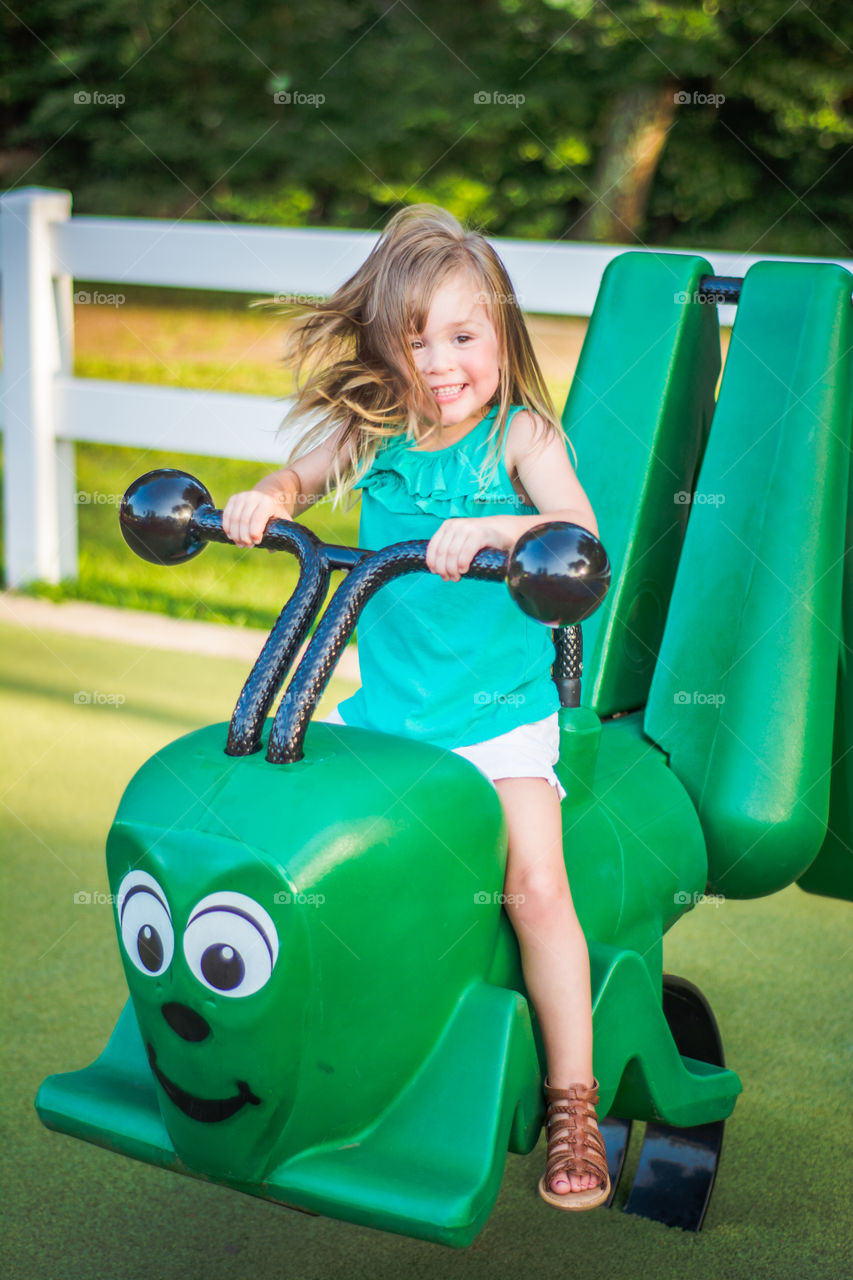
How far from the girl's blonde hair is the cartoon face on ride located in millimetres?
561

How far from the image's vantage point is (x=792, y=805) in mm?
1586

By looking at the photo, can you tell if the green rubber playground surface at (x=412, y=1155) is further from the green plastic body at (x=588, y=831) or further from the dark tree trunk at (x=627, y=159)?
the dark tree trunk at (x=627, y=159)

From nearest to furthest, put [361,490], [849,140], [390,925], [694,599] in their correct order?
[390,925] < [361,490] < [694,599] < [849,140]

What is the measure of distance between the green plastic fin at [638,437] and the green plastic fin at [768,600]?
7cm

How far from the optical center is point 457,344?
1.38m

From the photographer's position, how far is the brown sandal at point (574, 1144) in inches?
47.2

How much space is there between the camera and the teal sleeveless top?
132 centimetres

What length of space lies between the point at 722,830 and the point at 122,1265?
0.87 metres

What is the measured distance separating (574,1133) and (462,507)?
0.63 m

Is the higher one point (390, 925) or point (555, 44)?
point (555, 44)

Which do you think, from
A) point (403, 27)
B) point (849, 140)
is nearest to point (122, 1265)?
point (849, 140)

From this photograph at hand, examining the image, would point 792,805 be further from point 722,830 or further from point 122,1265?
point 122,1265

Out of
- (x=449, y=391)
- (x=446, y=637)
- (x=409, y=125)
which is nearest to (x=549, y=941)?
(x=446, y=637)

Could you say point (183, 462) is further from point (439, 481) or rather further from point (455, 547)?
point (455, 547)
